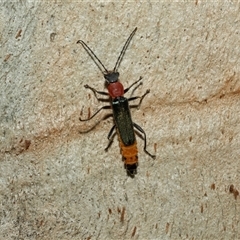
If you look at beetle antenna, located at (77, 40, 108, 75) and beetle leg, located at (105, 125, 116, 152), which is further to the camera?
beetle leg, located at (105, 125, 116, 152)

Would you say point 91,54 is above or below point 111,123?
above

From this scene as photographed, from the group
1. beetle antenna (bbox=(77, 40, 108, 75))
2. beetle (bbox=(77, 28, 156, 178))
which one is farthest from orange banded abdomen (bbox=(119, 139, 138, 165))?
beetle antenna (bbox=(77, 40, 108, 75))

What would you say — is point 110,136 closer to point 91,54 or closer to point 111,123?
point 111,123

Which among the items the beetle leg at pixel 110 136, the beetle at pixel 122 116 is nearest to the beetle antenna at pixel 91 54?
the beetle at pixel 122 116

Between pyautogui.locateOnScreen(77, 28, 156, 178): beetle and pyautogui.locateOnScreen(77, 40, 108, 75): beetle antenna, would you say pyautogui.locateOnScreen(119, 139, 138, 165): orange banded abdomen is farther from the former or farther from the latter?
pyautogui.locateOnScreen(77, 40, 108, 75): beetle antenna

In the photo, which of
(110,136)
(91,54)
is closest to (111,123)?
(110,136)

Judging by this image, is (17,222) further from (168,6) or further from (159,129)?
(168,6)
